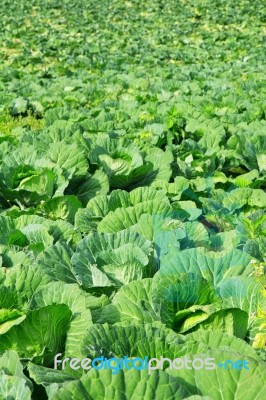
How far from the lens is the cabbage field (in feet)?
4.99

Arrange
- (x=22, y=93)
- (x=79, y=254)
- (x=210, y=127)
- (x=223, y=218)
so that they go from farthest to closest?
(x=22, y=93), (x=210, y=127), (x=223, y=218), (x=79, y=254)

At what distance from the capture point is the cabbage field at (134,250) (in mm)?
1520

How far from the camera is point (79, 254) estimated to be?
238cm

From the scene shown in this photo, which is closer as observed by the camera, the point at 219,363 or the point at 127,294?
the point at 219,363

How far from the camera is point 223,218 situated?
329cm

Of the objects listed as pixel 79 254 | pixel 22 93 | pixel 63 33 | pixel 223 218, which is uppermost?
pixel 79 254

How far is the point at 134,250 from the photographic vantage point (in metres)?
2.32

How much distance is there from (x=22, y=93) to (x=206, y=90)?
3195 millimetres

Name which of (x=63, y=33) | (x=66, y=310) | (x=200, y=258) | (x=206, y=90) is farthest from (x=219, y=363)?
(x=63, y=33)

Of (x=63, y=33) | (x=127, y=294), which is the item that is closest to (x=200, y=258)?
(x=127, y=294)

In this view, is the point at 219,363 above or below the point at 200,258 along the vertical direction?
above

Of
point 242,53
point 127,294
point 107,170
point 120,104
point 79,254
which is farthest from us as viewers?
point 242,53

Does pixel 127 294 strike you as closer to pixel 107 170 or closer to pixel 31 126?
pixel 107 170

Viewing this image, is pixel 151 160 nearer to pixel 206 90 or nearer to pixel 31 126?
pixel 31 126
